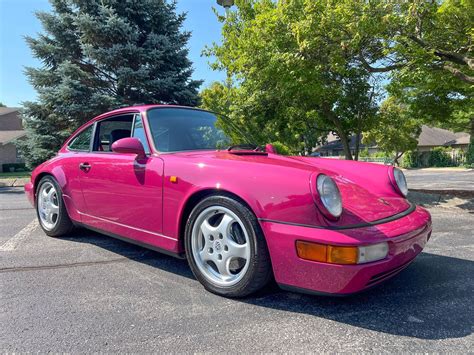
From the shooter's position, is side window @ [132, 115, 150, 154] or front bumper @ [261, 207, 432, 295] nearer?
front bumper @ [261, 207, 432, 295]

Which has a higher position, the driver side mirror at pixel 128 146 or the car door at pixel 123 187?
the driver side mirror at pixel 128 146

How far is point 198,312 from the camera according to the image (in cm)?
223

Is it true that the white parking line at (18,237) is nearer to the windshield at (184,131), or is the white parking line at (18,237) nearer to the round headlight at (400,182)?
the windshield at (184,131)

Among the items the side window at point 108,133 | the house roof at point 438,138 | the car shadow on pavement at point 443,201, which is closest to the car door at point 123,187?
the side window at point 108,133

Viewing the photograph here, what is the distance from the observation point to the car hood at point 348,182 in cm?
216

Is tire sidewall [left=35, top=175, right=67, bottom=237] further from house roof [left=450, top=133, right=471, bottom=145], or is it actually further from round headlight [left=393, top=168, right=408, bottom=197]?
house roof [left=450, top=133, right=471, bottom=145]

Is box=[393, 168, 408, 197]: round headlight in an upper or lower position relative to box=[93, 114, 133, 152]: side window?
lower

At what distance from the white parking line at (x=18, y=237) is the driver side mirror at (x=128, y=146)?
6.52ft

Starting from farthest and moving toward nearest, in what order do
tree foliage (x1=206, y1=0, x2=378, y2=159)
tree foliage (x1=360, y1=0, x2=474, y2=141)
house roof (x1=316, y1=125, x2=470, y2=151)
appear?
1. house roof (x1=316, y1=125, x2=470, y2=151)
2. tree foliage (x1=206, y1=0, x2=378, y2=159)
3. tree foliage (x1=360, y1=0, x2=474, y2=141)

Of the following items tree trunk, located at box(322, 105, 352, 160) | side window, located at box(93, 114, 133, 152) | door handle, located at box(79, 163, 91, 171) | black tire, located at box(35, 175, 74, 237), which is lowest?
black tire, located at box(35, 175, 74, 237)

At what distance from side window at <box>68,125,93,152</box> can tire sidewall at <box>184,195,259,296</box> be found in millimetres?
1881

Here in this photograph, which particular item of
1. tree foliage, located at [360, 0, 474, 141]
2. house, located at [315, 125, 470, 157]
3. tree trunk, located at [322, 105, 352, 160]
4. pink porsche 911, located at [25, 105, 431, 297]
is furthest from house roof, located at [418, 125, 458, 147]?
pink porsche 911, located at [25, 105, 431, 297]

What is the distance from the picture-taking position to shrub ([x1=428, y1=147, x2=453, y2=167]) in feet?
106

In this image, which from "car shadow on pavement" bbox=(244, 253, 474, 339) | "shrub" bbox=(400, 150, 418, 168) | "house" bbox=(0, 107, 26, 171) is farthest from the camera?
"shrub" bbox=(400, 150, 418, 168)
